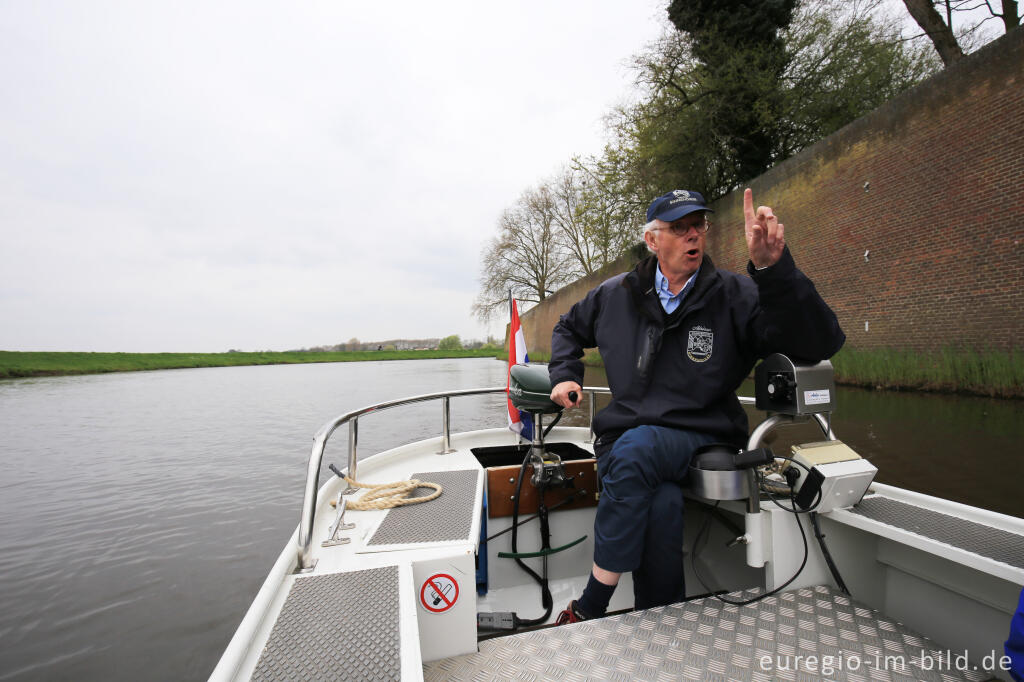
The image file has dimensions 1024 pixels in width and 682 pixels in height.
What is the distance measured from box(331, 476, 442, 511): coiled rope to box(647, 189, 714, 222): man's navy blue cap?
1372 millimetres

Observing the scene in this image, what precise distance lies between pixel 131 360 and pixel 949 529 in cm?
4056

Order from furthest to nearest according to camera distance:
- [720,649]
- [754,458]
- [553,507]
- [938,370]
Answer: [938,370], [553,507], [754,458], [720,649]

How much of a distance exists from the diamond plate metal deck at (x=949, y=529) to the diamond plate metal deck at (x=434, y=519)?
127 centimetres

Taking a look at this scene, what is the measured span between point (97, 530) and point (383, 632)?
5281mm

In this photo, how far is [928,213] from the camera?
25.2ft

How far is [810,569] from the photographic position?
1551 millimetres

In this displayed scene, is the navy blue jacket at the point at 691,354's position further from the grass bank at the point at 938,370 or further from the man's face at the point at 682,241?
the grass bank at the point at 938,370

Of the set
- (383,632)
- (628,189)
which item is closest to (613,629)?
(383,632)

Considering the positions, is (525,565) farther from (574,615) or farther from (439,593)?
(439,593)

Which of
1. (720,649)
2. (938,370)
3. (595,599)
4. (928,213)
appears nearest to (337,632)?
(595,599)

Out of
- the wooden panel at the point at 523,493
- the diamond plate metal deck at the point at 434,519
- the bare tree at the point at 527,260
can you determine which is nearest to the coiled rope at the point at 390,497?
the diamond plate metal deck at the point at 434,519

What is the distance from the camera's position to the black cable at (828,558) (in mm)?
1497

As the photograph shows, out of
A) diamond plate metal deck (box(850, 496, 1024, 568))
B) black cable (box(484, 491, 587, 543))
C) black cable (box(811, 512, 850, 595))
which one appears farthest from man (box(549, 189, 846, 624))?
black cable (box(484, 491, 587, 543))

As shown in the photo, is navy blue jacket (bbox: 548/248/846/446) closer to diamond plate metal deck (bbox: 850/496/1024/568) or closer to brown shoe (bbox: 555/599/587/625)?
diamond plate metal deck (bbox: 850/496/1024/568)
